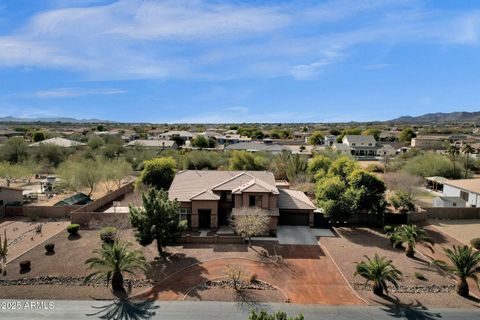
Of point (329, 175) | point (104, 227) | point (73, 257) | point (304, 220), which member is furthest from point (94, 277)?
point (329, 175)

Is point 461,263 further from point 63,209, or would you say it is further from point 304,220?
point 63,209

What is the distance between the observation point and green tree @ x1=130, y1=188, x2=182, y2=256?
27.0 meters

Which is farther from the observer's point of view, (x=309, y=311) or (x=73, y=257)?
(x=73, y=257)

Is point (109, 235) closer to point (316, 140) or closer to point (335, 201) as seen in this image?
point (335, 201)

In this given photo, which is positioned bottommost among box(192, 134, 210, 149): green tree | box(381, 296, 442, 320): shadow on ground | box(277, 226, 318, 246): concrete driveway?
box(381, 296, 442, 320): shadow on ground

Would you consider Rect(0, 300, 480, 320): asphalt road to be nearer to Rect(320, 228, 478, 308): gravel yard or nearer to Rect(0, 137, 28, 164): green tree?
Rect(320, 228, 478, 308): gravel yard

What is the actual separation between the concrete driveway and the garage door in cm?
77

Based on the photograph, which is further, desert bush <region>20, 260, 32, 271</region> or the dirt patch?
desert bush <region>20, 260, 32, 271</region>

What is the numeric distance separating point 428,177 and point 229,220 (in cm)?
3912

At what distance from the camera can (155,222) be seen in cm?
2719

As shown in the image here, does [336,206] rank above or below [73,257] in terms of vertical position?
above

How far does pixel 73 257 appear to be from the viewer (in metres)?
27.2

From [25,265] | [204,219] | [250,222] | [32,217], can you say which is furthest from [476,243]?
[32,217]

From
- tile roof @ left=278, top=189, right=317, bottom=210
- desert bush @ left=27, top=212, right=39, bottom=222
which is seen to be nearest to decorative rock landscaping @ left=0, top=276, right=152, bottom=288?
desert bush @ left=27, top=212, right=39, bottom=222
